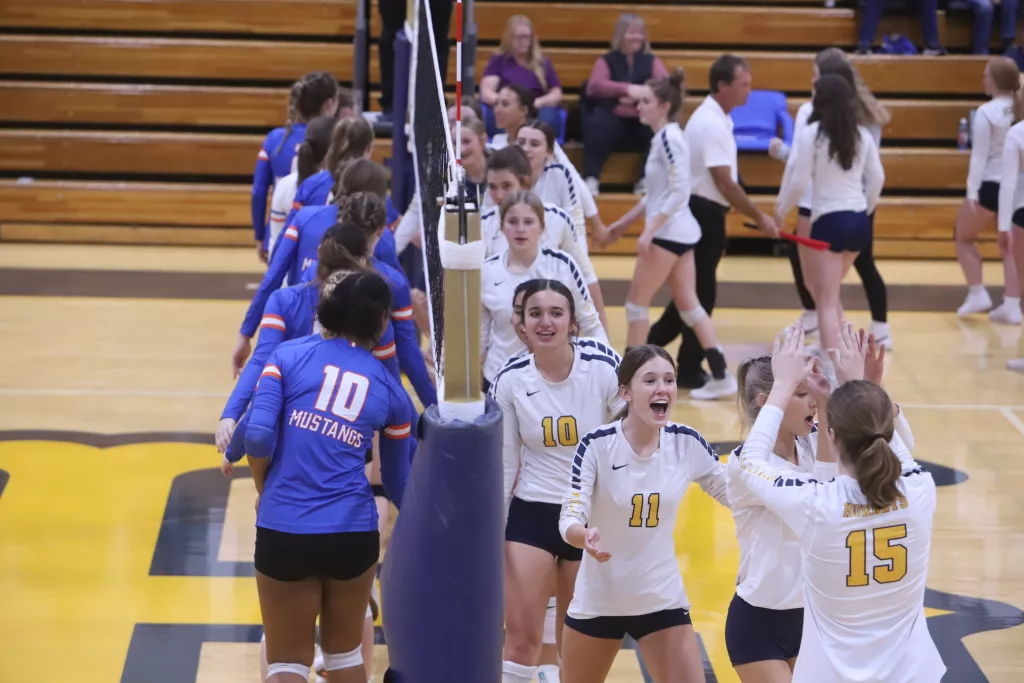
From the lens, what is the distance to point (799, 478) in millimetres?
3287

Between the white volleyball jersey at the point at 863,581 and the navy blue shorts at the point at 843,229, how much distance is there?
4.68 metres

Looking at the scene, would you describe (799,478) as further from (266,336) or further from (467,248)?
(266,336)

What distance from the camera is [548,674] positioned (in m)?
4.20

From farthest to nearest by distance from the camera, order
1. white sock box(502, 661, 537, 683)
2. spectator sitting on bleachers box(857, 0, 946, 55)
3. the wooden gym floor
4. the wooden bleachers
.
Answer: spectator sitting on bleachers box(857, 0, 946, 55) < the wooden bleachers < the wooden gym floor < white sock box(502, 661, 537, 683)

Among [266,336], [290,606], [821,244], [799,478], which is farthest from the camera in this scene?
[821,244]

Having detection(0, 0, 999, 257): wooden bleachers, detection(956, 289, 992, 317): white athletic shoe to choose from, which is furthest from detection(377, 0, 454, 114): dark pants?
detection(956, 289, 992, 317): white athletic shoe

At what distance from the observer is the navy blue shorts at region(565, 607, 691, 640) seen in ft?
12.0

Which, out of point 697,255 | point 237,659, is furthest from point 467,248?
point 697,255

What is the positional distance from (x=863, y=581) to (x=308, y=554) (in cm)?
138

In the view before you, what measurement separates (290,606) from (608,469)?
90 centimetres

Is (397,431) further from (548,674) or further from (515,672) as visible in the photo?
(548,674)

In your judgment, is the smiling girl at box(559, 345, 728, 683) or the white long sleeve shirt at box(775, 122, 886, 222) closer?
the smiling girl at box(559, 345, 728, 683)

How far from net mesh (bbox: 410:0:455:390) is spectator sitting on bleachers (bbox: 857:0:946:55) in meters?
6.42

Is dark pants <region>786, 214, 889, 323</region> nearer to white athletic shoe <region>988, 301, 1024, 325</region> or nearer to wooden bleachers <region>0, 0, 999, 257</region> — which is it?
white athletic shoe <region>988, 301, 1024, 325</region>
